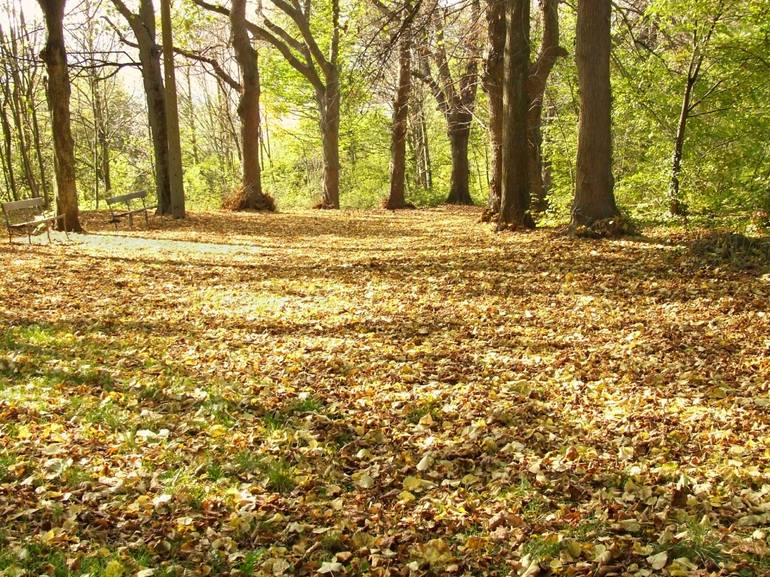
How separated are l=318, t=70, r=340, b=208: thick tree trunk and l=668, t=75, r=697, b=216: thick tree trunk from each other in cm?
1207

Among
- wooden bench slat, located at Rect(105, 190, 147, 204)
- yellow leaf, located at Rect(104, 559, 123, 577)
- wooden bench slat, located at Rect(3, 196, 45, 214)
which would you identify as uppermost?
wooden bench slat, located at Rect(105, 190, 147, 204)

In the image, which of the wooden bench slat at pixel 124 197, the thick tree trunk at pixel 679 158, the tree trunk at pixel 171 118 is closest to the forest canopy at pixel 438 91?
the thick tree trunk at pixel 679 158

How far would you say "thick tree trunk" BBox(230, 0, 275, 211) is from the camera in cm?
1839

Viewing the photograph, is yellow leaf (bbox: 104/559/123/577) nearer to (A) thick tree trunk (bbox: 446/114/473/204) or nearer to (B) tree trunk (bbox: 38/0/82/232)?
(B) tree trunk (bbox: 38/0/82/232)

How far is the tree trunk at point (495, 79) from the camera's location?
1289 centimetres

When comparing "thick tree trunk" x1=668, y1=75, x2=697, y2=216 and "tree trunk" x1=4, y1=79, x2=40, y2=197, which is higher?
"tree trunk" x1=4, y1=79, x2=40, y2=197

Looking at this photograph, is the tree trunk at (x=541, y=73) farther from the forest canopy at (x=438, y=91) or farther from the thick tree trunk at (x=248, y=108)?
the thick tree trunk at (x=248, y=108)

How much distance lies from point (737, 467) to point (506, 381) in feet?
6.54

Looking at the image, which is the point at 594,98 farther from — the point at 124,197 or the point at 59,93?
the point at 124,197

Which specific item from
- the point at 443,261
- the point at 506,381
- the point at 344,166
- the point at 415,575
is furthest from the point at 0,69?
the point at 415,575

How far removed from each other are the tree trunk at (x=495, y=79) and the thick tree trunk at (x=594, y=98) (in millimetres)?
3243

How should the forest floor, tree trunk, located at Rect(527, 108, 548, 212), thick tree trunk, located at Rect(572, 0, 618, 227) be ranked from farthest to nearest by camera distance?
1. tree trunk, located at Rect(527, 108, 548, 212)
2. thick tree trunk, located at Rect(572, 0, 618, 227)
3. the forest floor

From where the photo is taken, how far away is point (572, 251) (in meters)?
9.59

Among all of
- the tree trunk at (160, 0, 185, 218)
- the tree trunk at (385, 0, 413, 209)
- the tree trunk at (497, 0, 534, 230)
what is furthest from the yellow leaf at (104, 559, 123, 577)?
the tree trunk at (385, 0, 413, 209)
